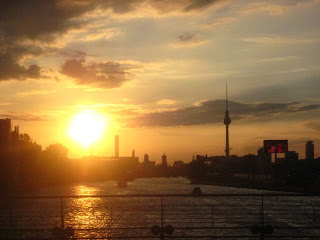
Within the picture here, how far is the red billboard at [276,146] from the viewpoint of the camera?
630ft

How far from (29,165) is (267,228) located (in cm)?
14094

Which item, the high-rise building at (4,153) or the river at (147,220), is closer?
the river at (147,220)

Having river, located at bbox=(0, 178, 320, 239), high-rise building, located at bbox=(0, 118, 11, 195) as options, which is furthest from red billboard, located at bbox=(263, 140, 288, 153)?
high-rise building, located at bbox=(0, 118, 11, 195)

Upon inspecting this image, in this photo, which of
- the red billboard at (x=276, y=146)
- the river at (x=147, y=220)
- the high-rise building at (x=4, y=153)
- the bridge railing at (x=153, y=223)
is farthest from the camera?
the red billboard at (x=276, y=146)

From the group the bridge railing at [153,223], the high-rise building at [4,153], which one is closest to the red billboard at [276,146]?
the high-rise building at [4,153]

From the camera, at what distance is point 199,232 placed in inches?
Answer: 1866

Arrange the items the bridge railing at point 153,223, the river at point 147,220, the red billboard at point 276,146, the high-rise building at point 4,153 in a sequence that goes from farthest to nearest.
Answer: the red billboard at point 276,146 → the high-rise building at point 4,153 → the river at point 147,220 → the bridge railing at point 153,223

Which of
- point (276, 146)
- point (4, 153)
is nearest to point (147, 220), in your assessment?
point (4, 153)

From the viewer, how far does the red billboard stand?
7556 inches

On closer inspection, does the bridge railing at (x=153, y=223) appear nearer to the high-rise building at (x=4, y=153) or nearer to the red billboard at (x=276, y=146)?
the high-rise building at (x=4, y=153)

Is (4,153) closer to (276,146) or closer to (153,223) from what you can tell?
(153,223)

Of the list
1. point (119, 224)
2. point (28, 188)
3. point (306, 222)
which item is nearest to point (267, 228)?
point (119, 224)

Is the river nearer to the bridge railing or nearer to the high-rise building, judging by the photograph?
the bridge railing

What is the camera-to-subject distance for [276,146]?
193250 millimetres
